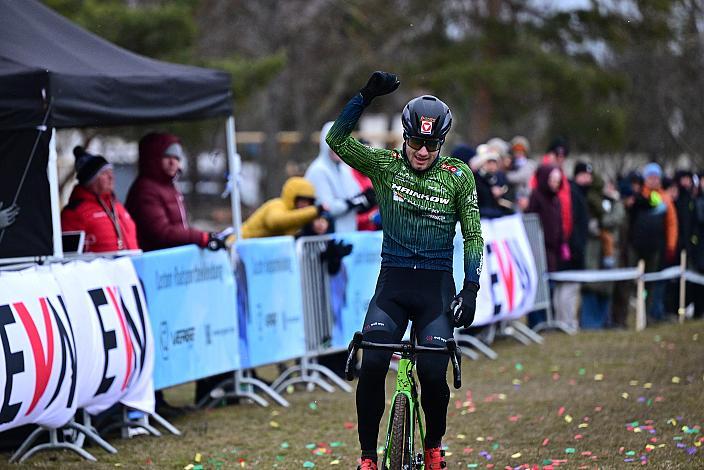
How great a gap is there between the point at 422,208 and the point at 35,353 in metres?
2.57

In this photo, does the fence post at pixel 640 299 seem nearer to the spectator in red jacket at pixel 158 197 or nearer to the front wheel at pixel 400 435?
the spectator in red jacket at pixel 158 197

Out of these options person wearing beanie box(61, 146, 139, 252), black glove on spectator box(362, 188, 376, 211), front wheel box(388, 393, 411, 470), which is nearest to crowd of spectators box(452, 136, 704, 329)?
black glove on spectator box(362, 188, 376, 211)

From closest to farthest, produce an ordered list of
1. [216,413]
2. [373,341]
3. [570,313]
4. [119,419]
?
[373,341] < [119,419] < [216,413] < [570,313]

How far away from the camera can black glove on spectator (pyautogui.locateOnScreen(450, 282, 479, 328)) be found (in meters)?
6.45

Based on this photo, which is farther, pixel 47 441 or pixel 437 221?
pixel 47 441

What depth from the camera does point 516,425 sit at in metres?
9.27

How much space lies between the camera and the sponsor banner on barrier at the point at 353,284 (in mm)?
11742

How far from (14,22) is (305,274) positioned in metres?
3.54

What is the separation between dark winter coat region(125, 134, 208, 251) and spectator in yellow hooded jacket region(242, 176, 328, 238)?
124cm

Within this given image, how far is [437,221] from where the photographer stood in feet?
22.4

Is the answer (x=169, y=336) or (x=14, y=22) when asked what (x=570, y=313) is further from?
(x=14, y=22)

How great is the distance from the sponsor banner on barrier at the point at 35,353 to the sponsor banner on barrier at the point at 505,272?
20.1 feet

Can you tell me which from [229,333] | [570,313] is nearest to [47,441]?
[229,333]

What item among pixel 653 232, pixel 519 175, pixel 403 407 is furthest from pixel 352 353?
pixel 519 175
